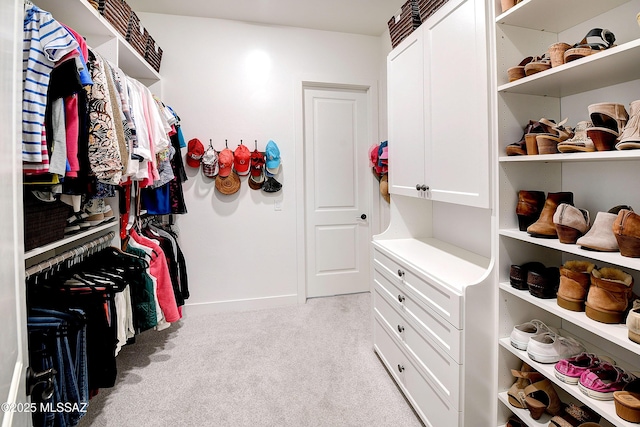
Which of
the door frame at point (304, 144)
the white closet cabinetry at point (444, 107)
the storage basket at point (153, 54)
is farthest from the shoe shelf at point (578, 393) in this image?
the storage basket at point (153, 54)

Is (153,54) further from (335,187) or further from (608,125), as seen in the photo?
(608,125)

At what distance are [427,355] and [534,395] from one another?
0.45 meters

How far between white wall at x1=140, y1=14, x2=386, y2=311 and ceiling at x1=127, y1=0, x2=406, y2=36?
0.30 ft

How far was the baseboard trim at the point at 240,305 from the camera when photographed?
3.13m

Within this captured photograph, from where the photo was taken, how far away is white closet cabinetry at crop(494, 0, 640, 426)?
117 cm

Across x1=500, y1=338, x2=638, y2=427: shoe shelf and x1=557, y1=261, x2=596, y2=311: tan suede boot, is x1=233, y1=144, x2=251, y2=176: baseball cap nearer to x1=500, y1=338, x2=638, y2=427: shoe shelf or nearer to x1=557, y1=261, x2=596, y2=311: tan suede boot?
x1=500, y1=338, x2=638, y2=427: shoe shelf

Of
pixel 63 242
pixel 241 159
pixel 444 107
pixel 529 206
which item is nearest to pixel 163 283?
pixel 63 242

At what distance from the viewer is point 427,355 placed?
64.1 inches

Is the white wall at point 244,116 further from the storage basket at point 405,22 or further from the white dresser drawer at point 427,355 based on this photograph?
the white dresser drawer at point 427,355

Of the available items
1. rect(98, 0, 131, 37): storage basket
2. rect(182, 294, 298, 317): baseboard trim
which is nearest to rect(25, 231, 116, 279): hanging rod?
rect(182, 294, 298, 317): baseboard trim

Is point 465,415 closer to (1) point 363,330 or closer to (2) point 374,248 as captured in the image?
(2) point 374,248

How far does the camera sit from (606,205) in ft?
4.20

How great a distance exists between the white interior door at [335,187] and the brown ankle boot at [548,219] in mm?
2313

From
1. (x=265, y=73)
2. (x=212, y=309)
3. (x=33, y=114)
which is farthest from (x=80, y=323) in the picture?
(x=265, y=73)
